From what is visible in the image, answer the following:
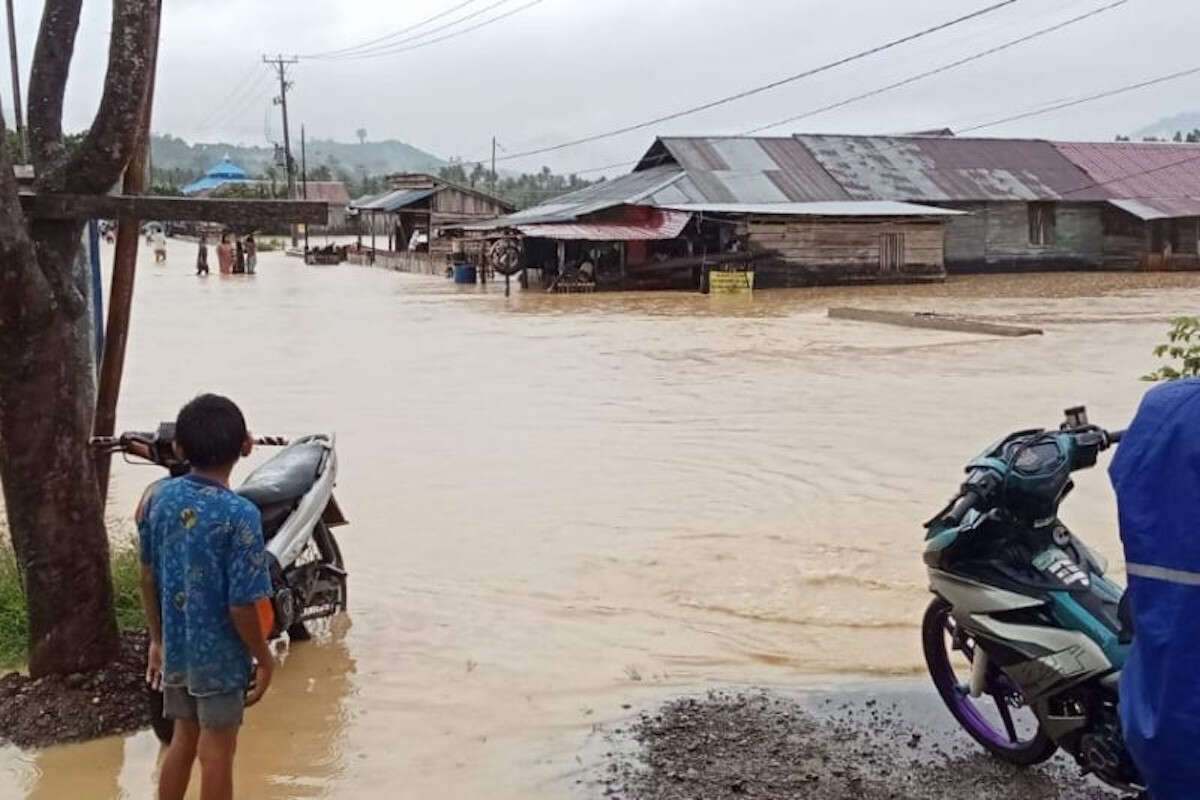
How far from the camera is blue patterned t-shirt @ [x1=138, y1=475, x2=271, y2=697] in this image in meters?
3.08

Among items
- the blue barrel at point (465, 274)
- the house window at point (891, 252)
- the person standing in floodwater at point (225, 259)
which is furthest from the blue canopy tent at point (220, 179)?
the house window at point (891, 252)

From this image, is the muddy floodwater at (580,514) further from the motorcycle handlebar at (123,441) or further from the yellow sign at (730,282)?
the yellow sign at (730,282)

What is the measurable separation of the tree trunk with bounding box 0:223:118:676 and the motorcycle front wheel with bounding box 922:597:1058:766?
2901 mm

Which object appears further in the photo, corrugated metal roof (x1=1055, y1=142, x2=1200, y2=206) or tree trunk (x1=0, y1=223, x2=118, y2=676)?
corrugated metal roof (x1=1055, y1=142, x2=1200, y2=206)

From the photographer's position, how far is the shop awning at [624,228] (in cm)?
3103

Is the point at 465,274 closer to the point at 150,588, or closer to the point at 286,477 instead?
the point at 286,477

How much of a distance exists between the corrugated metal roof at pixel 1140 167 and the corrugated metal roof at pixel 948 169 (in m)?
0.72

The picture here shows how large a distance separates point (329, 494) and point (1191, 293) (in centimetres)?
2876

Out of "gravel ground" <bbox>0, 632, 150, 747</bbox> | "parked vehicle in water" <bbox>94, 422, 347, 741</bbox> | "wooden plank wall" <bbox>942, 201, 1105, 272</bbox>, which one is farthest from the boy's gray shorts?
"wooden plank wall" <bbox>942, 201, 1105, 272</bbox>

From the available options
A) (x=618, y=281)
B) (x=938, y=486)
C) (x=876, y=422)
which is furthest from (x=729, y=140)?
(x=938, y=486)

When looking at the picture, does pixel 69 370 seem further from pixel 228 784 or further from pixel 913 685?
pixel 913 685

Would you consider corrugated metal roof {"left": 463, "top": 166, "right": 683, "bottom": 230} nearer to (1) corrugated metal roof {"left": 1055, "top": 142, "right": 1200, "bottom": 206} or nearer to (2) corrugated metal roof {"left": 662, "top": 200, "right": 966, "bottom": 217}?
(2) corrugated metal roof {"left": 662, "top": 200, "right": 966, "bottom": 217}

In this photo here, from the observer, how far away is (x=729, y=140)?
37594 millimetres

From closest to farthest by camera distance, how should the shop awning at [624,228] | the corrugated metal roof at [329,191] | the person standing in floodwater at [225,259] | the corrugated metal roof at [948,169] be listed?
the shop awning at [624,228]
the corrugated metal roof at [948,169]
the person standing in floodwater at [225,259]
the corrugated metal roof at [329,191]
